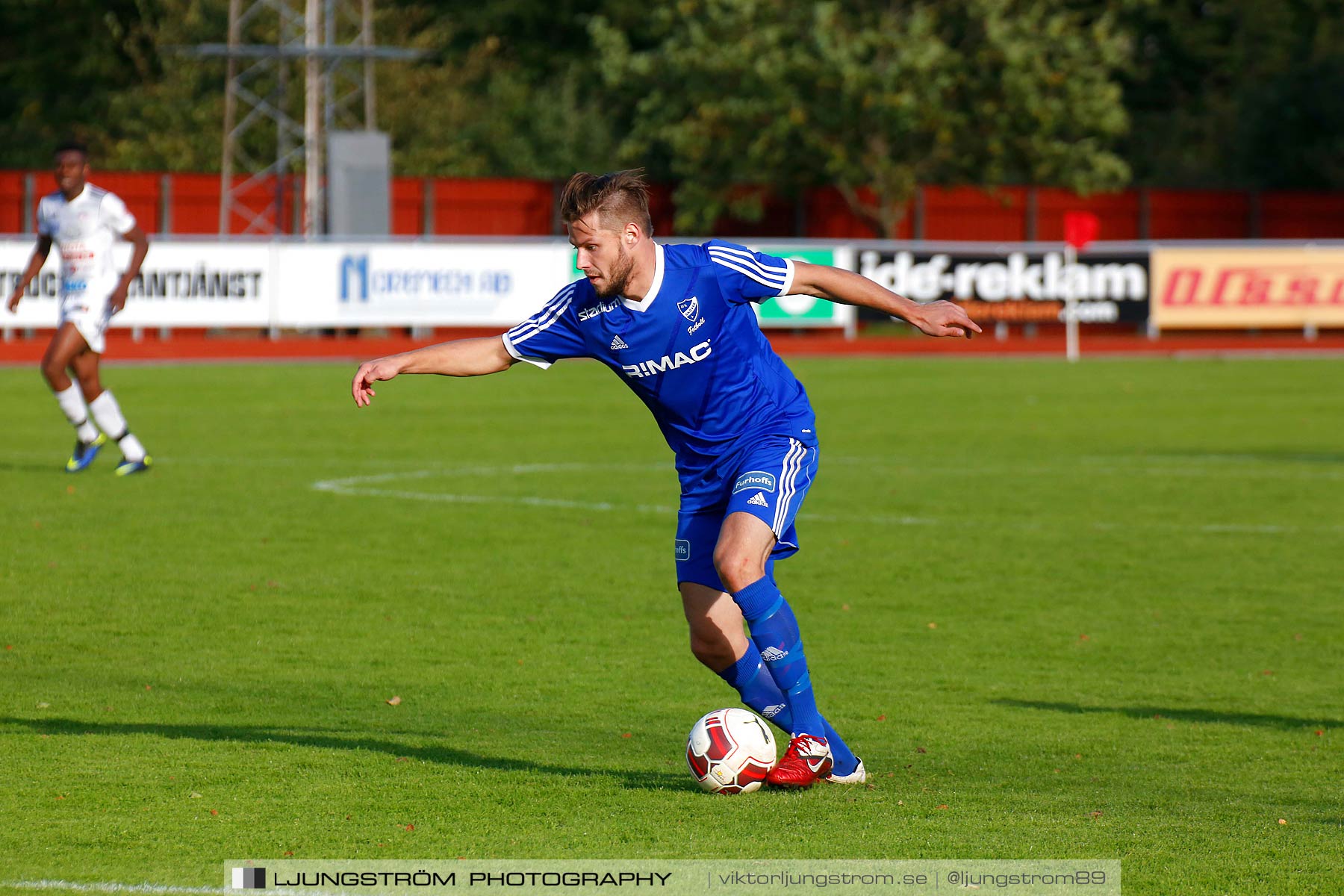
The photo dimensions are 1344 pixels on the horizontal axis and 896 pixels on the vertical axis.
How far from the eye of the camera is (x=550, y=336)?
5.91 metres

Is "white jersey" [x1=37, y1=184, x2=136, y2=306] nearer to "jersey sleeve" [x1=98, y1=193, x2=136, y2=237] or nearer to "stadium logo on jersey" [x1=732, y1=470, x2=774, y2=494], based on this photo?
"jersey sleeve" [x1=98, y1=193, x2=136, y2=237]

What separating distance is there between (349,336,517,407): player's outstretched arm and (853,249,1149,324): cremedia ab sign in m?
26.0

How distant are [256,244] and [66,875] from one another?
24.2 m

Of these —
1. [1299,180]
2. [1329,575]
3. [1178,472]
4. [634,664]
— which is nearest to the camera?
[634,664]

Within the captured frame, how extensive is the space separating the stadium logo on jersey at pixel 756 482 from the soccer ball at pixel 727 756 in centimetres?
74

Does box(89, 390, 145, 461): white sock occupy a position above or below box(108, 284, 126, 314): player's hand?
below

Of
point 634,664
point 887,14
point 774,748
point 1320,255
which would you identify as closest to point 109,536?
point 634,664

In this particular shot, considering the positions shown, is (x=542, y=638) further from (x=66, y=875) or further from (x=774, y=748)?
(x=66, y=875)

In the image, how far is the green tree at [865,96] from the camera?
130 feet

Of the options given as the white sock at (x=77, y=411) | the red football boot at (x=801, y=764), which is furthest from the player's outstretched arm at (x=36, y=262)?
the red football boot at (x=801, y=764)

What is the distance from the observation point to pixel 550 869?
4699 millimetres

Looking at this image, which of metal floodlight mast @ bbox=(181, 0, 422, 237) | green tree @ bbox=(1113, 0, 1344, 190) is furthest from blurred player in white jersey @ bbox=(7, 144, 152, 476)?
green tree @ bbox=(1113, 0, 1344, 190)

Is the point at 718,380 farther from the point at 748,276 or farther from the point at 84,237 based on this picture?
the point at 84,237

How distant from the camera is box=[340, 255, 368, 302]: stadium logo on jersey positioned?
93.8 feet
